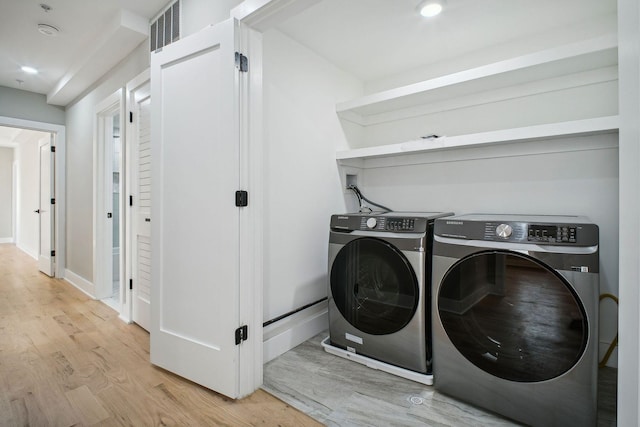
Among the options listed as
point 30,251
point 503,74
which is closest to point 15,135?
point 30,251

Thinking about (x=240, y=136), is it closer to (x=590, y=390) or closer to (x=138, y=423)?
(x=138, y=423)

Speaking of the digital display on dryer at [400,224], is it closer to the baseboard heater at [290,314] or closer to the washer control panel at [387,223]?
the washer control panel at [387,223]

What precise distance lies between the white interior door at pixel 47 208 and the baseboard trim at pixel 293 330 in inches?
159

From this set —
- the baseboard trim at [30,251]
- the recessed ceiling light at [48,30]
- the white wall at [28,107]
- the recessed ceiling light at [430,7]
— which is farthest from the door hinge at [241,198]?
the baseboard trim at [30,251]

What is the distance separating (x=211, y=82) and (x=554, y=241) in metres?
1.83

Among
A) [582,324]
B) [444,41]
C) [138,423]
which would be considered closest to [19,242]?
[138,423]

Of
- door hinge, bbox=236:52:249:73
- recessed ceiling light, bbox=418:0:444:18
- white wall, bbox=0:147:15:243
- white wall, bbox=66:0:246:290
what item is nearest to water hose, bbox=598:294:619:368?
recessed ceiling light, bbox=418:0:444:18

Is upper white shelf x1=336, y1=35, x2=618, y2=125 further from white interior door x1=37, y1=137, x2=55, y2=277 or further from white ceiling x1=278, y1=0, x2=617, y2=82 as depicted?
white interior door x1=37, y1=137, x2=55, y2=277

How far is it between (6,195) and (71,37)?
7.40m

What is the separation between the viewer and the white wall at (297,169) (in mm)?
2062

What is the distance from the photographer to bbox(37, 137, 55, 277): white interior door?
4172mm

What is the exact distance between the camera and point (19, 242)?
7074 mm

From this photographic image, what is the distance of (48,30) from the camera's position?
98.7 inches

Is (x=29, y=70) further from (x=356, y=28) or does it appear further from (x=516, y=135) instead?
(x=516, y=135)
